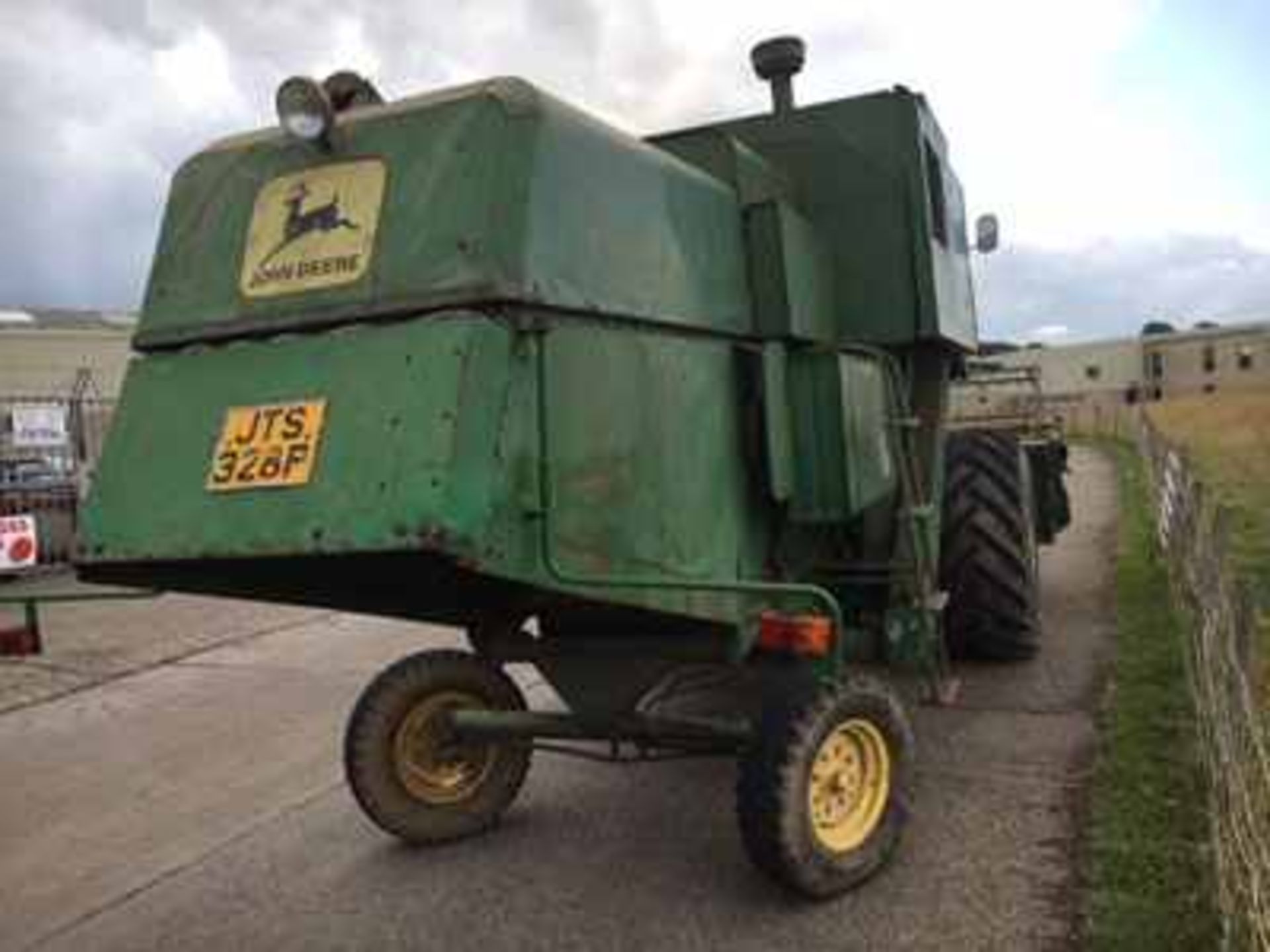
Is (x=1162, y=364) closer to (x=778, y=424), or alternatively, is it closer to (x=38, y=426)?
(x=38, y=426)

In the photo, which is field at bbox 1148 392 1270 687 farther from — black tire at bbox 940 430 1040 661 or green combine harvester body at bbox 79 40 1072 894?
green combine harvester body at bbox 79 40 1072 894

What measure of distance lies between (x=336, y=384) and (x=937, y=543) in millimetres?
3658

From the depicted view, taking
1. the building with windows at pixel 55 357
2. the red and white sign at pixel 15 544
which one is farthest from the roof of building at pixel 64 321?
the red and white sign at pixel 15 544

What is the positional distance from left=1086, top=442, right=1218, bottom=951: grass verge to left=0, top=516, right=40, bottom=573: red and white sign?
27.2 feet

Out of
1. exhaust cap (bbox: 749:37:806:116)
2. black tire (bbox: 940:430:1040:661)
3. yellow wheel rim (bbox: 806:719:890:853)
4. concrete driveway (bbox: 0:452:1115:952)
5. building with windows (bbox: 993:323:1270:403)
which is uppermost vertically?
building with windows (bbox: 993:323:1270:403)

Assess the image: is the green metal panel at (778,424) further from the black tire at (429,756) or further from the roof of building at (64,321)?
the roof of building at (64,321)

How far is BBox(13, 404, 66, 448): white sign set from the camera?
16375 millimetres

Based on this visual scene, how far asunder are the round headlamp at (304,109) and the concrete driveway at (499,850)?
261 centimetres

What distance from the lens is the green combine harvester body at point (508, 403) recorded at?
12.7 ft

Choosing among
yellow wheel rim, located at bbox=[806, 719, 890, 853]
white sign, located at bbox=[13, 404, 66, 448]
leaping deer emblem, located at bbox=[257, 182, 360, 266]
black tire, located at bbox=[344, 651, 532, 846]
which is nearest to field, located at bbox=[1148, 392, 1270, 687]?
yellow wheel rim, located at bbox=[806, 719, 890, 853]

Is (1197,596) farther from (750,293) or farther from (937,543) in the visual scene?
(750,293)

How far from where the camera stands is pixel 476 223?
4059 mm

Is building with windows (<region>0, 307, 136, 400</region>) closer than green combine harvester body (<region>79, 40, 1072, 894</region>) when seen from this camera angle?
No

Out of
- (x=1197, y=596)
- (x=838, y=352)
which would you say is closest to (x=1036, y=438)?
(x=1197, y=596)
